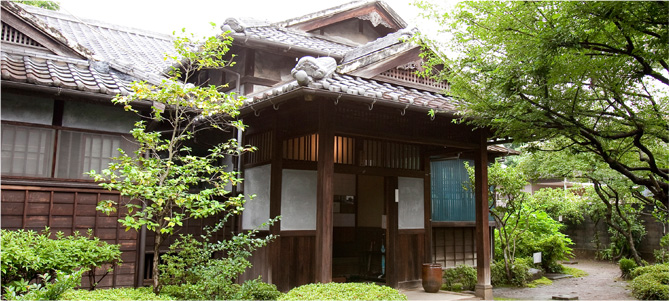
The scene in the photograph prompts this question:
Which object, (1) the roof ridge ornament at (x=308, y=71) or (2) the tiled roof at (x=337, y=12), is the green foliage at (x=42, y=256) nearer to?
(1) the roof ridge ornament at (x=308, y=71)

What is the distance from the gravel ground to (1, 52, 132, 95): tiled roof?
34.2 feet

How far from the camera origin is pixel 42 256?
274 inches

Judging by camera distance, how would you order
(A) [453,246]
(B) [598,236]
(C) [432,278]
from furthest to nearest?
(B) [598,236] < (A) [453,246] < (C) [432,278]

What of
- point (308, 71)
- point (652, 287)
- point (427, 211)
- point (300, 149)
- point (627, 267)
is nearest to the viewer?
point (308, 71)

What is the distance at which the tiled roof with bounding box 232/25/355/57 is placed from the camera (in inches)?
462

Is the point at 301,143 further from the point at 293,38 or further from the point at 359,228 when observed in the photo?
the point at 359,228

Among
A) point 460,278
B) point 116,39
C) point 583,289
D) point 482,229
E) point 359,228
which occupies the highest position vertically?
point 116,39

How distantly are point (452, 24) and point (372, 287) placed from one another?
4225mm

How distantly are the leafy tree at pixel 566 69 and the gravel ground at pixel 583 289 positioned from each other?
6122 mm

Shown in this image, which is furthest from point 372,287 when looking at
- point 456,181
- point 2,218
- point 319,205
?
point 456,181

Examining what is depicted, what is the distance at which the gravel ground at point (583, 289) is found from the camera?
43.0 feet

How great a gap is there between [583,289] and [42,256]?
46.9ft

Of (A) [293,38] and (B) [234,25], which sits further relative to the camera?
(A) [293,38]

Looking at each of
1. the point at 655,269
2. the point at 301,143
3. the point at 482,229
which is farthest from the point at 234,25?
the point at 655,269
